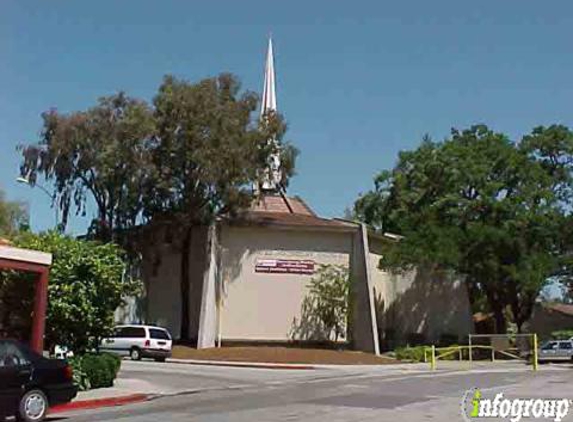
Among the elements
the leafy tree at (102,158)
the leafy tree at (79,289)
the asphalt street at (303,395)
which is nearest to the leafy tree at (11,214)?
the leafy tree at (102,158)

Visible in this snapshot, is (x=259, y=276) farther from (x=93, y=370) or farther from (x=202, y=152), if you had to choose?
(x=93, y=370)

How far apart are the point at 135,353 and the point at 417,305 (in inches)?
879

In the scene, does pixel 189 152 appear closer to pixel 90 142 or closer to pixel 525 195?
pixel 90 142

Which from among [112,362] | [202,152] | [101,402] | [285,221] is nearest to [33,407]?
[101,402]

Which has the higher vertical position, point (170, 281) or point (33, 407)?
point (170, 281)

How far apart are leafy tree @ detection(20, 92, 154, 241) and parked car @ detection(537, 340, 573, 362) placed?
79.8ft

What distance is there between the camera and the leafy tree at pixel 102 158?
46.7 metres

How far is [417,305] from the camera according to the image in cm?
5684

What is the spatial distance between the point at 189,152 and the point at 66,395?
3144 centimetres

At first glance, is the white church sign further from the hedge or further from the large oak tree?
the hedge

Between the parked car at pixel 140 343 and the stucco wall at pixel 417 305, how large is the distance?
15591mm

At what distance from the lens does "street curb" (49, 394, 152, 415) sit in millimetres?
18547

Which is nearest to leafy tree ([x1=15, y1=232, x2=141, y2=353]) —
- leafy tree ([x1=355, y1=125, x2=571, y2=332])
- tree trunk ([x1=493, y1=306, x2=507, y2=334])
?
leafy tree ([x1=355, y1=125, x2=571, y2=332])

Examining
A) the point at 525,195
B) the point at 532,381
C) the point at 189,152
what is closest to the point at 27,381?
the point at 532,381
